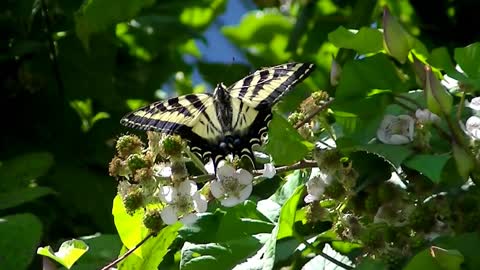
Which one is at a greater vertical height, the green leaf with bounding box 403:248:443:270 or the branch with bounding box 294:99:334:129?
the branch with bounding box 294:99:334:129

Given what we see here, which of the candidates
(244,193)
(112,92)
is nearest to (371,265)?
(244,193)

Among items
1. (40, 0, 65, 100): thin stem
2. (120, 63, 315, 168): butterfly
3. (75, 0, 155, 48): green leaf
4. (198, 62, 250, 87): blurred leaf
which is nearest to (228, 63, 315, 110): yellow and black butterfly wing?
(120, 63, 315, 168): butterfly

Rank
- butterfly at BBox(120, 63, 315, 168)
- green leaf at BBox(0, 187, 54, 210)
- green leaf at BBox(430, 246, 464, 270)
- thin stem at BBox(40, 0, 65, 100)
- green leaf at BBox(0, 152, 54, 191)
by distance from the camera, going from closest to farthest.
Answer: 1. green leaf at BBox(430, 246, 464, 270)
2. butterfly at BBox(120, 63, 315, 168)
3. green leaf at BBox(0, 187, 54, 210)
4. green leaf at BBox(0, 152, 54, 191)
5. thin stem at BBox(40, 0, 65, 100)

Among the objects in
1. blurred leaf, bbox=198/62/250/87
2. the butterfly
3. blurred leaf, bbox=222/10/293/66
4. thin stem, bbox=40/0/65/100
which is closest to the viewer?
the butterfly

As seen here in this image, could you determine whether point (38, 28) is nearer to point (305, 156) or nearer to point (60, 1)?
point (60, 1)

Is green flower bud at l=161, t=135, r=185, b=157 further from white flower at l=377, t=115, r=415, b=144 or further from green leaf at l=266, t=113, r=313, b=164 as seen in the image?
white flower at l=377, t=115, r=415, b=144

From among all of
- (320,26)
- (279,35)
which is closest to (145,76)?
(320,26)

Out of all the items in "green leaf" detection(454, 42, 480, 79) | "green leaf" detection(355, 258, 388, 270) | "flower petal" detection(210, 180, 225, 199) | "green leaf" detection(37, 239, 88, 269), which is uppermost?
"green leaf" detection(454, 42, 480, 79)

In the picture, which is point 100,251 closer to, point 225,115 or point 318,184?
point 225,115
